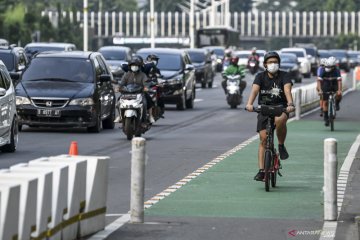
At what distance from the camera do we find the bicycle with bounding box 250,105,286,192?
1786 centimetres

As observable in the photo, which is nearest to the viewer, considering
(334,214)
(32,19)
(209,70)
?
(334,214)

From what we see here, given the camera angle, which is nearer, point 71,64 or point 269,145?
point 269,145

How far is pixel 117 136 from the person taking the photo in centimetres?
2958

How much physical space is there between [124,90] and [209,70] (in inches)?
1413

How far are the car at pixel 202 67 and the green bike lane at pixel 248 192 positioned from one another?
3727 cm

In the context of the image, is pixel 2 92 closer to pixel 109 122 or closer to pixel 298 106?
pixel 109 122

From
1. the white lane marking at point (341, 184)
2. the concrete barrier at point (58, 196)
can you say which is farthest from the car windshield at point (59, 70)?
the concrete barrier at point (58, 196)

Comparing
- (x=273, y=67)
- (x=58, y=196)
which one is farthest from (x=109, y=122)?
(x=58, y=196)

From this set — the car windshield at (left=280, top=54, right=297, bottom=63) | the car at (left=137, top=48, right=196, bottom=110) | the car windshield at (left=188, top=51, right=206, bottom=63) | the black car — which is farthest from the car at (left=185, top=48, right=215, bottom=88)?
the black car

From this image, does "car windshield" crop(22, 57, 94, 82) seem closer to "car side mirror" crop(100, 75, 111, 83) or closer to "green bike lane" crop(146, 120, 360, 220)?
"car side mirror" crop(100, 75, 111, 83)

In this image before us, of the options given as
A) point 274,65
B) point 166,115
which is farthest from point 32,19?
point 274,65

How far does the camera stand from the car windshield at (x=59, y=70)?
3134 cm

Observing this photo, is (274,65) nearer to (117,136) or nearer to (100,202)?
(100,202)

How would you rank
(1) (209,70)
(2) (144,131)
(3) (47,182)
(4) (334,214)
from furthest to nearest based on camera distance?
(1) (209,70) < (2) (144,131) < (4) (334,214) < (3) (47,182)
